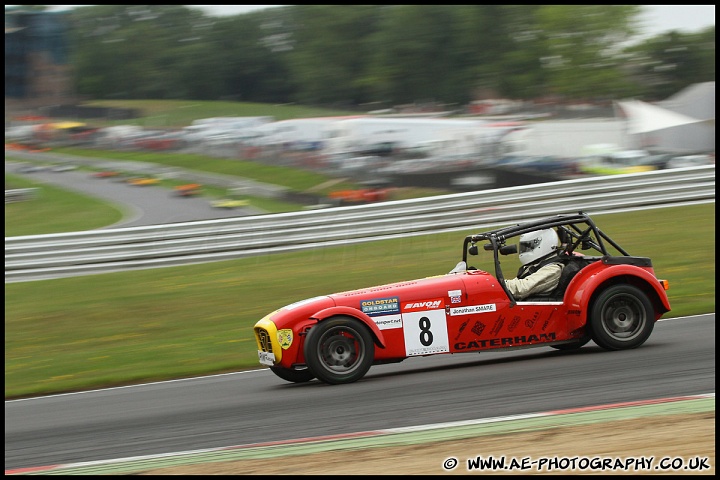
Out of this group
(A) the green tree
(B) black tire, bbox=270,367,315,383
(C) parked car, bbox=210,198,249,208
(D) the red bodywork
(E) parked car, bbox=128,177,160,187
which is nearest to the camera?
(D) the red bodywork

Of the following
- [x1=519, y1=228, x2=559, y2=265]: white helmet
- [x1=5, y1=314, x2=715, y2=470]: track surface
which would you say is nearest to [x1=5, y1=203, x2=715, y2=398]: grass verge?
[x1=5, y1=314, x2=715, y2=470]: track surface

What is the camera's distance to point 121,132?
26.2m

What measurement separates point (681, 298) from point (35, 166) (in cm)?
1952

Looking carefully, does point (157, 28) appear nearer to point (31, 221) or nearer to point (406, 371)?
point (31, 221)

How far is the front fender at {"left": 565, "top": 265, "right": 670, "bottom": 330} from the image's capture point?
7641 mm

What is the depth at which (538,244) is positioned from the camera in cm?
813

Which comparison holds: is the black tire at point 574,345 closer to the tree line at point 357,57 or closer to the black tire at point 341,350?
the black tire at point 341,350

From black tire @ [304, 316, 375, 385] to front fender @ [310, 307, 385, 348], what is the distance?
0.14ft

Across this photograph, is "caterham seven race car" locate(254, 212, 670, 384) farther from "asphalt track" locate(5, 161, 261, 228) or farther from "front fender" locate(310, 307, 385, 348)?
"asphalt track" locate(5, 161, 261, 228)

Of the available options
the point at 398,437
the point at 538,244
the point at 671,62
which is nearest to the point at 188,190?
the point at 538,244

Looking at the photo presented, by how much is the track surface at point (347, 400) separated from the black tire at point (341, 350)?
125 millimetres

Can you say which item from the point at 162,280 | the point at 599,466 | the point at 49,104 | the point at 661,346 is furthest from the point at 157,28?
the point at 599,466

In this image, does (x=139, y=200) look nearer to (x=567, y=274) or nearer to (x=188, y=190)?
(x=188, y=190)

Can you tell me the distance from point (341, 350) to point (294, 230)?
8072mm
